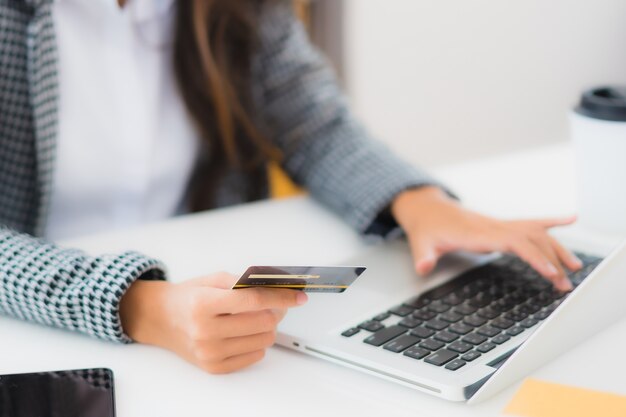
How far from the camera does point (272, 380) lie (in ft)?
2.04

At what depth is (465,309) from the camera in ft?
2.31

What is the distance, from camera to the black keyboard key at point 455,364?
0.60 m

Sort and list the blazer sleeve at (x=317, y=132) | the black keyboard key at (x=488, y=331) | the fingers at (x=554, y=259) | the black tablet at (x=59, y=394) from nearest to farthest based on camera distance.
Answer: the black tablet at (x=59, y=394), the black keyboard key at (x=488, y=331), the fingers at (x=554, y=259), the blazer sleeve at (x=317, y=132)

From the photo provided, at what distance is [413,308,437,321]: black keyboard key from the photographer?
0.68 metres

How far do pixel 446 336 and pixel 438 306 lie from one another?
0.22 feet

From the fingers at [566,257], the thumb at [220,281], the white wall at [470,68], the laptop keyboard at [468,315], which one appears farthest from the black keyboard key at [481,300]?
the white wall at [470,68]

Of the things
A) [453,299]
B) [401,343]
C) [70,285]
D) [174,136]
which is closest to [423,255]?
[453,299]

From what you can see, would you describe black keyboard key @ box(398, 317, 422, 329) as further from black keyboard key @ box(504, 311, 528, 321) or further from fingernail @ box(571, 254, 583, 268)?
fingernail @ box(571, 254, 583, 268)

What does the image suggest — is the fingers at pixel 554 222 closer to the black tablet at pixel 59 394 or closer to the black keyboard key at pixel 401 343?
the black keyboard key at pixel 401 343

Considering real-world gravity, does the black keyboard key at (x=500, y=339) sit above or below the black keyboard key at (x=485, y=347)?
below

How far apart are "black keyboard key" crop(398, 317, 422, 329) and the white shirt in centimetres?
53

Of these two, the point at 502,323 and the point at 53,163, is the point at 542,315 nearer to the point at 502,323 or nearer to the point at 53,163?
the point at 502,323

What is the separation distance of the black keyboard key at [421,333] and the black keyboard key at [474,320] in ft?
0.13

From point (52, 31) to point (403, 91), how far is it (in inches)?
63.3
